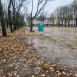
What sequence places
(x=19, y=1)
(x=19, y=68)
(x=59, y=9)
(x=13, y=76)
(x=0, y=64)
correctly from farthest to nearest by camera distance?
(x=59, y=9) → (x=19, y=1) → (x=0, y=64) → (x=19, y=68) → (x=13, y=76)

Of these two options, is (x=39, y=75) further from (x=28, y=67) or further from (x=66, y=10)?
(x=66, y=10)

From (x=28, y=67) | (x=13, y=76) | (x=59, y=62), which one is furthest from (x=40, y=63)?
(x=13, y=76)

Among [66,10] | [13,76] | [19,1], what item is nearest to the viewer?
[13,76]

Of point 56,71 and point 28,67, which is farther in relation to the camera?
point 28,67

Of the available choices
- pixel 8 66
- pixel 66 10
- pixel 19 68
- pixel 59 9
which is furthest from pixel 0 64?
pixel 59 9

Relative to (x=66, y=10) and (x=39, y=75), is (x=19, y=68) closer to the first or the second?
(x=39, y=75)

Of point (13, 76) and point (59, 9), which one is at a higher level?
point (59, 9)

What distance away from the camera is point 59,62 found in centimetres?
402

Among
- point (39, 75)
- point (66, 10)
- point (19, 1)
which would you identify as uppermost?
point (66, 10)

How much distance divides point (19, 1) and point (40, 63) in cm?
2419

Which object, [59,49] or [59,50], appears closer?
[59,50]

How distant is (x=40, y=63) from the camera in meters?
3.95

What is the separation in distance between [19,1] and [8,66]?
79.2 feet

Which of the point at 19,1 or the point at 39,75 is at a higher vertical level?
the point at 19,1
